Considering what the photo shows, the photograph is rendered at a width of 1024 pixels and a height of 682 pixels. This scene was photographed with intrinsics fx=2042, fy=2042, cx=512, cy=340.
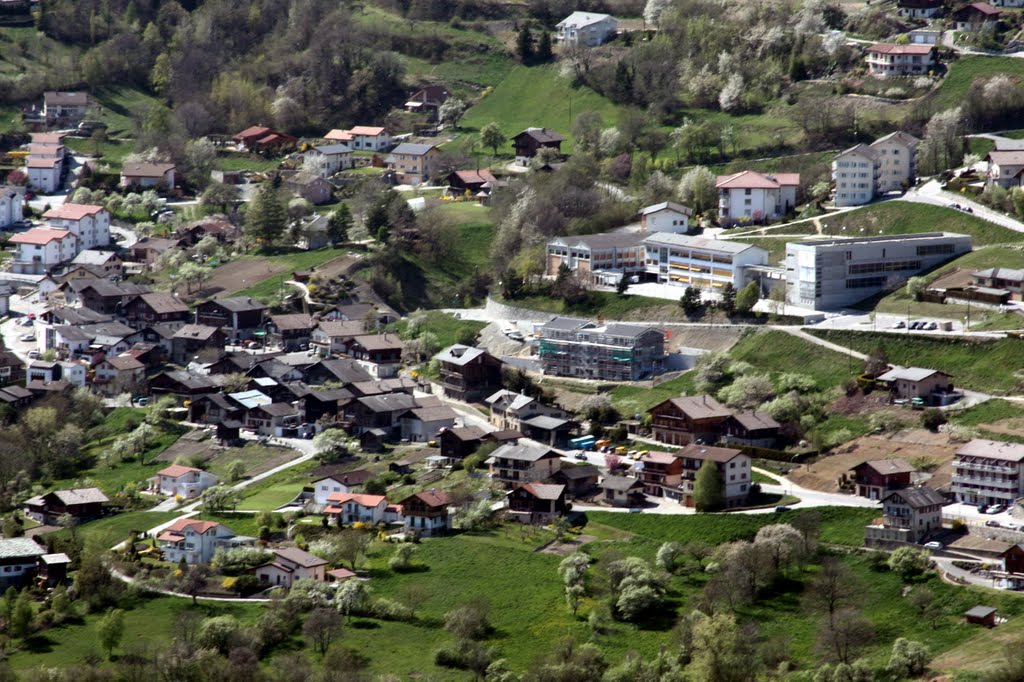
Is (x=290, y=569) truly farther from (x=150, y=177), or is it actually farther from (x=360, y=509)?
(x=150, y=177)

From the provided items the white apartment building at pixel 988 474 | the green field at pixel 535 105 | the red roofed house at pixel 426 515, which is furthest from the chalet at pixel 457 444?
the green field at pixel 535 105

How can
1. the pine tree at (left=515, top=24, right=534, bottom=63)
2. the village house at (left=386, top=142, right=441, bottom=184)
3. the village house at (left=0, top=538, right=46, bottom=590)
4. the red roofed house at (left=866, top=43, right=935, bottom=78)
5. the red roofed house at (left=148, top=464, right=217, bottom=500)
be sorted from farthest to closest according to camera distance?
the pine tree at (left=515, top=24, right=534, bottom=63), the village house at (left=386, top=142, right=441, bottom=184), the red roofed house at (left=866, top=43, right=935, bottom=78), the red roofed house at (left=148, top=464, right=217, bottom=500), the village house at (left=0, top=538, right=46, bottom=590)

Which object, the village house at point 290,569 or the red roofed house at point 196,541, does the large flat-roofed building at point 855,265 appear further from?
the red roofed house at point 196,541

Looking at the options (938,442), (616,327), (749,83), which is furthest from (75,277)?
(938,442)

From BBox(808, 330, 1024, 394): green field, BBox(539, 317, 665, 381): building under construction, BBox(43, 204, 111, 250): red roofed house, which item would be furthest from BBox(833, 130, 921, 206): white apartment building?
BBox(43, 204, 111, 250): red roofed house

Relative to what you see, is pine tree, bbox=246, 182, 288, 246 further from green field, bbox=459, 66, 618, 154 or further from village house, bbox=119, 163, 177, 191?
green field, bbox=459, 66, 618, 154
